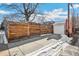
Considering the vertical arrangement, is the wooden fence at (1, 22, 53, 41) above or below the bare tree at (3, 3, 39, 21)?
below

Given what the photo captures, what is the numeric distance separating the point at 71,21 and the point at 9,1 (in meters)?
0.62

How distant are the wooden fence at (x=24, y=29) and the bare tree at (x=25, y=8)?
8 cm

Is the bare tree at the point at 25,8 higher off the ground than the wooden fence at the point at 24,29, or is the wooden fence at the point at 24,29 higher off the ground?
the bare tree at the point at 25,8

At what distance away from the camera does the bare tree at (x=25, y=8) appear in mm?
1539

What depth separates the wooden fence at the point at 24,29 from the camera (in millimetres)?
1536

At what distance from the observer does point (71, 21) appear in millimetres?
1558

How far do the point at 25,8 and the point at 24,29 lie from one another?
201 mm

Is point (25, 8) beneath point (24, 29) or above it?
above

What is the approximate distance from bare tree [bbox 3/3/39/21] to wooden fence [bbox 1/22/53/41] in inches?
3.3

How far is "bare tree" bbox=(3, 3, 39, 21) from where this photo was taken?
1.54 meters

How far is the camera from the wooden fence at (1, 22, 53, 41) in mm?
1536

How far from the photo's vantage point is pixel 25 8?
61.2 inches

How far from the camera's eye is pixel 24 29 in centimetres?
155

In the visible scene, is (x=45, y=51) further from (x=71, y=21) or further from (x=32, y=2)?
(x=32, y=2)
